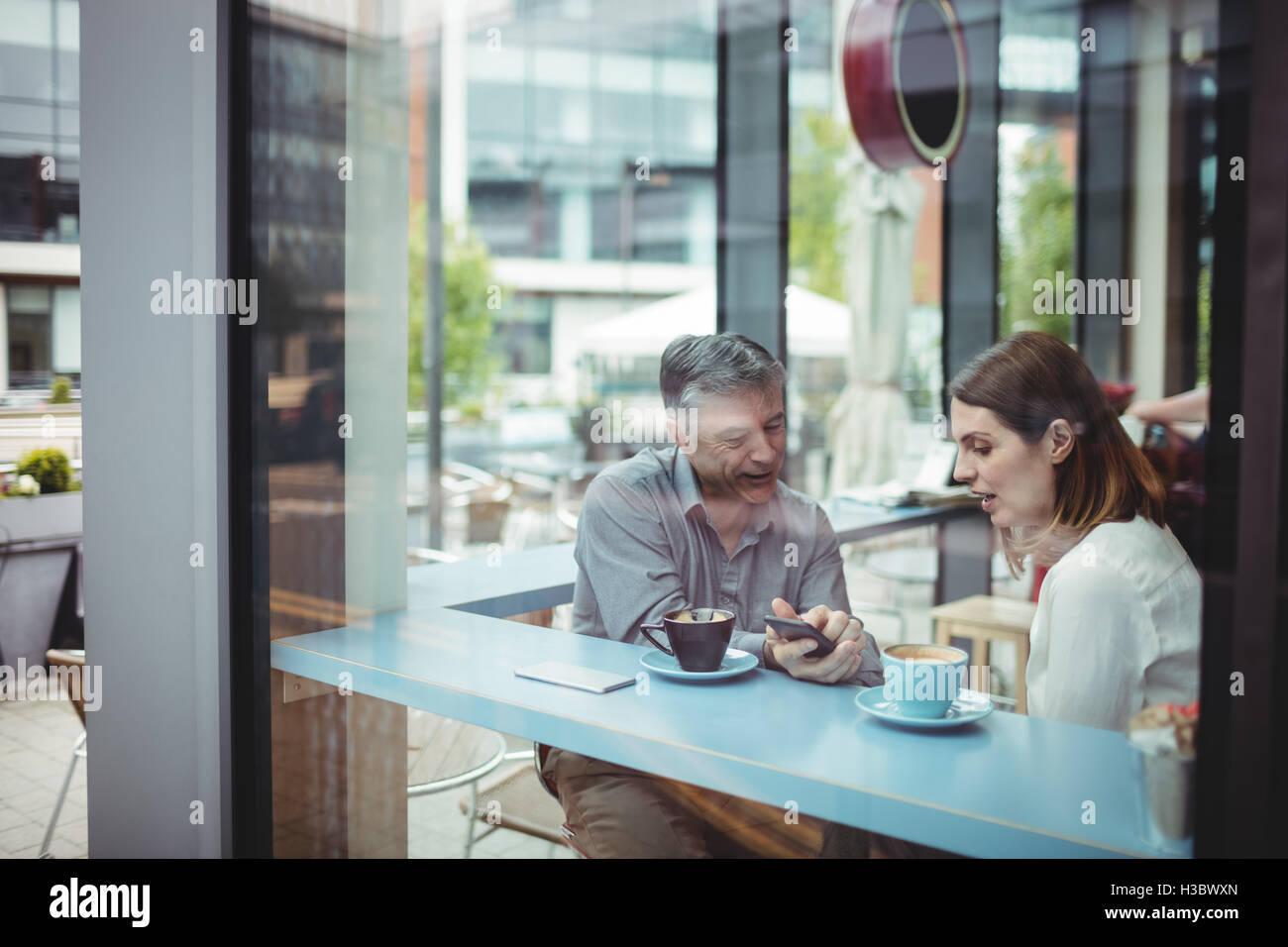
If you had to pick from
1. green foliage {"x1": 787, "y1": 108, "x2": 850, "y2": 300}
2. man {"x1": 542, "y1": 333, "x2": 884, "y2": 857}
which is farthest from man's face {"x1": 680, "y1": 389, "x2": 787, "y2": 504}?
green foliage {"x1": 787, "y1": 108, "x2": 850, "y2": 300}

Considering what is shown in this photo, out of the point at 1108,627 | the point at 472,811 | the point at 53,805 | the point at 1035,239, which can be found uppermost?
the point at 1035,239

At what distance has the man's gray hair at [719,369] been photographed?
6.66ft

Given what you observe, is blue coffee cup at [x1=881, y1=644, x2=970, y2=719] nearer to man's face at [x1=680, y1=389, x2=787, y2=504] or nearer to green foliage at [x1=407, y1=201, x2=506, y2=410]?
man's face at [x1=680, y1=389, x2=787, y2=504]

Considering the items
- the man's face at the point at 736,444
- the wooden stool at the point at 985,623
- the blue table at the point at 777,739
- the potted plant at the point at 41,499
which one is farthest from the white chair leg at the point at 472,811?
the wooden stool at the point at 985,623

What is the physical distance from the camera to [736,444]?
2.06 metres

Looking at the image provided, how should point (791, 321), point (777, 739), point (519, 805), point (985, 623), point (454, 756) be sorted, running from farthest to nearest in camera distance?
point (791, 321) < point (985, 623) < point (454, 756) < point (519, 805) < point (777, 739)

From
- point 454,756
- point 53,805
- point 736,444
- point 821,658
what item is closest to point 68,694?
point 53,805

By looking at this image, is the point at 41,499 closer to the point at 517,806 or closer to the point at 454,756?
the point at 454,756

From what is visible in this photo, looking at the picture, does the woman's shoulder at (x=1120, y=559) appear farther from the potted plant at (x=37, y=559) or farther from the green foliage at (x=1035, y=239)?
the green foliage at (x=1035, y=239)

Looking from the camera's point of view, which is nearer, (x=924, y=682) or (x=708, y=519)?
(x=924, y=682)

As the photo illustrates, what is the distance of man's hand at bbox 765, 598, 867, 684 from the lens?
4.88 feet

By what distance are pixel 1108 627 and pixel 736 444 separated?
0.86m

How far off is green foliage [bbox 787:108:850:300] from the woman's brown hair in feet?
10.3

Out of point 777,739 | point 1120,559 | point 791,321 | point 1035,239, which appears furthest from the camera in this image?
point 1035,239
